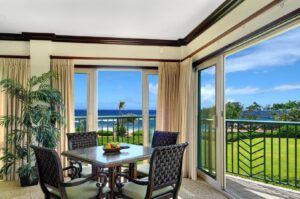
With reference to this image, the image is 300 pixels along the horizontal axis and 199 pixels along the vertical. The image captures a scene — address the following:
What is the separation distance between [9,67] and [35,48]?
0.56 metres

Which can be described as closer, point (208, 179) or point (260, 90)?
point (208, 179)

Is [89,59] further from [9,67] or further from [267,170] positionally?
[267,170]

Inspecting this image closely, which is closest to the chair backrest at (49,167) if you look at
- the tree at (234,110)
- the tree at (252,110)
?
the tree at (234,110)

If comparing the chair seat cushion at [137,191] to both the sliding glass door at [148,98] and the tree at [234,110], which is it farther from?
the tree at [234,110]

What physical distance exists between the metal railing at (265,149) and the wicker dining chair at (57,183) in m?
2.70

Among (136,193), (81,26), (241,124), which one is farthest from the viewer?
(241,124)

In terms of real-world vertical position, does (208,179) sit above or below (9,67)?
below

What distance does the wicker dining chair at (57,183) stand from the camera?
7.54ft

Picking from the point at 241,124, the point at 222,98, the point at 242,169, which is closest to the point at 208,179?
the point at 242,169

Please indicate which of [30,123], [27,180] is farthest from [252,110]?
[27,180]

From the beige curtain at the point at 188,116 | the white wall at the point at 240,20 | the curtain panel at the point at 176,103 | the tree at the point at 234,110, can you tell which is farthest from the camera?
the tree at the point at 234,110

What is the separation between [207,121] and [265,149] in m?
1.03

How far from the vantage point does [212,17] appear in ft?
11.4

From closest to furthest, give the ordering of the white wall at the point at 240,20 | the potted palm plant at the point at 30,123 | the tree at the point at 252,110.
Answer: the white wall at the point at 240,20
the potted palm plant at the point at 30,123
the tree at the point at 252,110
